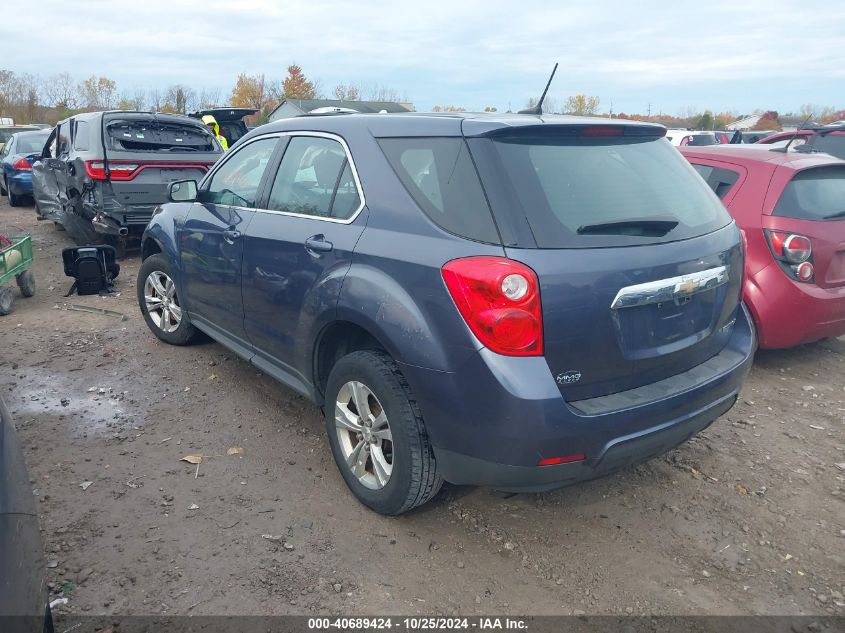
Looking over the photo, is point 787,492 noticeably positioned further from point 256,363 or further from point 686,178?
point 256,363

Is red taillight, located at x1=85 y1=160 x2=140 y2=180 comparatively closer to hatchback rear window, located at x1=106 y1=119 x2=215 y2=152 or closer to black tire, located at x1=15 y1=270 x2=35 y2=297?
hatchback rear window, located at x1=106 y1=119 x2=215 y2=152

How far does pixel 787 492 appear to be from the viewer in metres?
3.40

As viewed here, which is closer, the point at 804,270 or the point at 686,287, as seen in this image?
the point at 686,287

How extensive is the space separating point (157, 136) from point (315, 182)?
6.05 metres

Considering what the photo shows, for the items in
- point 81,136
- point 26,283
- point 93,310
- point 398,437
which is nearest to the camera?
point 398,437

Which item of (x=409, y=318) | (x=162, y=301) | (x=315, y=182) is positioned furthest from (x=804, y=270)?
(x=162, y=301)

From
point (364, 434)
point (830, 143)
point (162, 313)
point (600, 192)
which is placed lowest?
point (162, 313)

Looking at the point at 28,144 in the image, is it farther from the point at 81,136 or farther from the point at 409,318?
the point at 409,318

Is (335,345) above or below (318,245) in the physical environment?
below

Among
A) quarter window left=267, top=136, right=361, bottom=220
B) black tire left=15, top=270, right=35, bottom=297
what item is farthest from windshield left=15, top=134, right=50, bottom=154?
quarter window left=267, top=136, right=361, bottom=220

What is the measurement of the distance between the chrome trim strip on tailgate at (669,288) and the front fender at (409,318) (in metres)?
0.62

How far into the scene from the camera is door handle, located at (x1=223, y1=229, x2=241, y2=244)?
3853 mm

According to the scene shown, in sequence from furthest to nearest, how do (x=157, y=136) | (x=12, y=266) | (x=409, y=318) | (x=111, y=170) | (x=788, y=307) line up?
(x=157, y=136) < (x=111, y=170) < (x=12, y=266) < (x=788, y=307) < (x=409, y=318)

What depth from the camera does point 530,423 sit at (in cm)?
240
